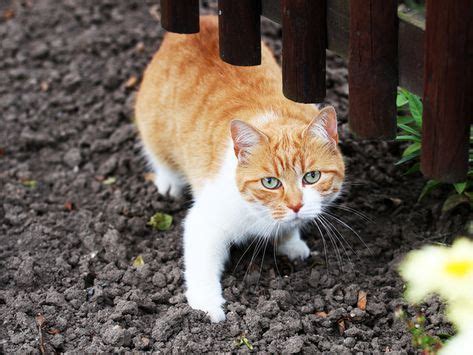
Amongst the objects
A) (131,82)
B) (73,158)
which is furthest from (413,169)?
(131,82)

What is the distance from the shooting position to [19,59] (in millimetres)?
5746

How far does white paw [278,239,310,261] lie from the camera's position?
3928 mm

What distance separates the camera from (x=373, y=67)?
9.81 feet

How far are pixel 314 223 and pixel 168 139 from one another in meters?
0.99

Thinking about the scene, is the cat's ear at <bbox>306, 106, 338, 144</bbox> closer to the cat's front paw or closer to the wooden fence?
the wooden fence

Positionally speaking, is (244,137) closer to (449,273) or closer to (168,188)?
(168,188)

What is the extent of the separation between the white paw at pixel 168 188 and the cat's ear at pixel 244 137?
1.03 meters

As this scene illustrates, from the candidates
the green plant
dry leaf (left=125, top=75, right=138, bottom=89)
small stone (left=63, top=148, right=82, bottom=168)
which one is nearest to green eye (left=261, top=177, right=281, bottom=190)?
the green plant

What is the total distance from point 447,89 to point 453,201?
1.23 metres

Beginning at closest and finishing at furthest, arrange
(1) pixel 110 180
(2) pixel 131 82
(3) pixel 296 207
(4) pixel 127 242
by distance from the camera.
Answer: (3) pixel 296 207, (4) pixel 127 242, (1) pixel 110 180, (2) pixel 131 82

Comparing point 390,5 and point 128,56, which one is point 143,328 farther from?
point 128,56

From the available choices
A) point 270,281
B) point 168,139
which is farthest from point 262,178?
point 168,139

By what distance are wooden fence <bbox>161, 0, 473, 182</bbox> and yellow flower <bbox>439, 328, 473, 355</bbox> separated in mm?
630

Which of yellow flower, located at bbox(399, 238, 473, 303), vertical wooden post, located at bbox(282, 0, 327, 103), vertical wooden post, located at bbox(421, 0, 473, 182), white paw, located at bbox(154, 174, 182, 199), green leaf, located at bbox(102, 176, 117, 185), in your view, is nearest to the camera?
yellow flower, located at bbox(399, 238, 473, 303)
